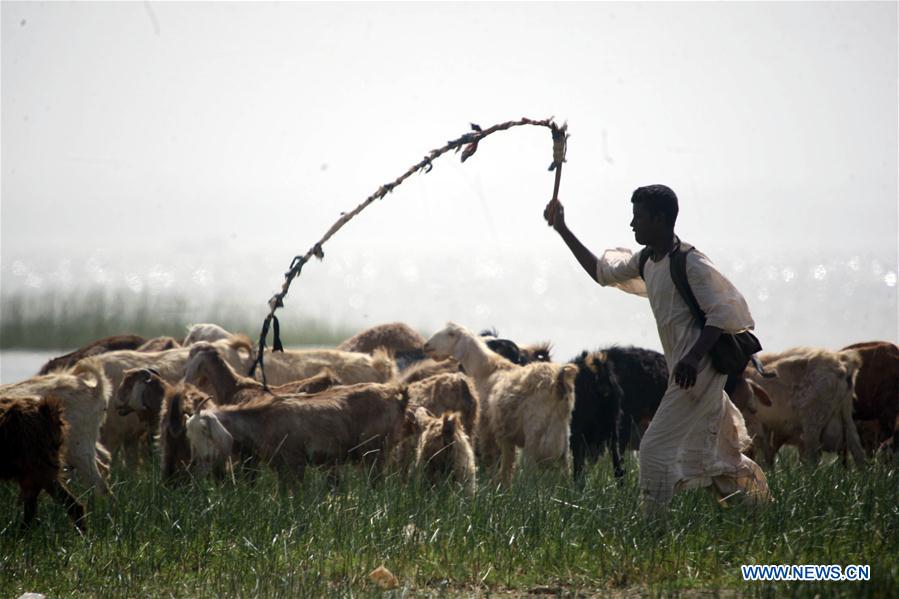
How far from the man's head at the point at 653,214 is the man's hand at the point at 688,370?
92cm

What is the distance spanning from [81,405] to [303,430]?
183 cm

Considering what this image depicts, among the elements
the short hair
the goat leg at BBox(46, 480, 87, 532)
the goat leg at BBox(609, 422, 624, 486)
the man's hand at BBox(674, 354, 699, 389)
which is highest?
the short hair

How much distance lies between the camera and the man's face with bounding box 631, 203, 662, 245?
702 cm

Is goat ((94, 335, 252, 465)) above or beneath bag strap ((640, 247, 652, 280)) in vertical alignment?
beneath

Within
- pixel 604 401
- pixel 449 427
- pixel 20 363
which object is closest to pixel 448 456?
pixel 449 427

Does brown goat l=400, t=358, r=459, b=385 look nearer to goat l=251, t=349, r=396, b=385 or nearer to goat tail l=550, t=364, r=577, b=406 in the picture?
goat l=251, t=349, r=396, b=385

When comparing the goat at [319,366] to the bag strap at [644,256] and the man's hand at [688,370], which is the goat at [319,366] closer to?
the bag strap at [644,256]

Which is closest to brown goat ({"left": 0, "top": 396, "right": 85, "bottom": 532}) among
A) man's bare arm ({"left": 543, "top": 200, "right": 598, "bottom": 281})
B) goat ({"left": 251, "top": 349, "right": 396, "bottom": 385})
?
man's bare arm ({"left": 543, "top": 200, "right": 598, "bottom": 281})

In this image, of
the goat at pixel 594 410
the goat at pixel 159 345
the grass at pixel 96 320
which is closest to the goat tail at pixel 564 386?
the goat at pixel 594 410

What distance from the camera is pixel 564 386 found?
9805 mm

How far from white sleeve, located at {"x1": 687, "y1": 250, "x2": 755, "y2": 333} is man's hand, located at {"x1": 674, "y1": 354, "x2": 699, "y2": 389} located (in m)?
0.28

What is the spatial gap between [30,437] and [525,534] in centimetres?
357

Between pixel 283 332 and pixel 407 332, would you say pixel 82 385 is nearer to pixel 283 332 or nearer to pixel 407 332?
pixel 407 332

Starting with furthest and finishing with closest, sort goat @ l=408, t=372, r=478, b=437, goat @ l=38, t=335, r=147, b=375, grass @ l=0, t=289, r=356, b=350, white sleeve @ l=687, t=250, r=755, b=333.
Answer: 1. grass @ l=0, t=289, r=356, b=350
2. goat @ l=38, t=335, r=147, b=375
3. goat @ l=408, t=372, r=478, b=437
4. white sleeve @ l=687, t=250, r=755, b=333
